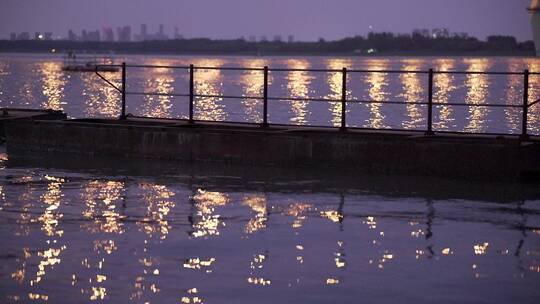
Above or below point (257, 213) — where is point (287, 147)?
above

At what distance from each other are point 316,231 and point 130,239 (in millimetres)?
2211

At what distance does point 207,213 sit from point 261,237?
72.5 inches

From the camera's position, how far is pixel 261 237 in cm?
1236

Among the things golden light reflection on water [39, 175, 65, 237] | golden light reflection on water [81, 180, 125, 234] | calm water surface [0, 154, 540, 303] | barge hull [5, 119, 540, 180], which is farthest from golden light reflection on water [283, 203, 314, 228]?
barge hull [5, 119, 540, 180]

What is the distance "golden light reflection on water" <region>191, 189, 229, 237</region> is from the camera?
1270 centimetres

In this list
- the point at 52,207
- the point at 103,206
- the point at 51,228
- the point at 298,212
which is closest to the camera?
the point at 51,228

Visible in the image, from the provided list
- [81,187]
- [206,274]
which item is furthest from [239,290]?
[81,187]

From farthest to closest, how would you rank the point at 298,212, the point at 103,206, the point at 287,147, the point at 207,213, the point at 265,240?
the point at 287,147 → the point at 103,206 → the point at 298,212 → the point at 207,213 → the point at 265,240

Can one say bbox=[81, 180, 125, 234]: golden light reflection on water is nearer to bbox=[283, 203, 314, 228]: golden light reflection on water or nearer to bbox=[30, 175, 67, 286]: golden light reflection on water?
bbox=[30, 175, 67, 286]: golden light reflection on water

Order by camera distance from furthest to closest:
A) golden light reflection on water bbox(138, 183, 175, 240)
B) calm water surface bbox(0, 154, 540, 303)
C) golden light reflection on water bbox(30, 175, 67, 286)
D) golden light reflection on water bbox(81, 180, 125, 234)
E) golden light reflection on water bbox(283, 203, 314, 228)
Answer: golden light reflection on water bbox(283, 203, 314, 228) → golden light reflection on water bbox(81, 180, 125, 234) → golden light reflection on water bbox(138, 183, 175, 240) → golden light reflection on water bbox(30, 175, 67, 286) → calm water surface bbox(0, 154, 540, 303)

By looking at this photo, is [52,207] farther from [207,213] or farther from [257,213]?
[257,213]

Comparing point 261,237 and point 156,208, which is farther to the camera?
point 156,208

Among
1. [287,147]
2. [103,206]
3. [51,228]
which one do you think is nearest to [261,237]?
[51,228]

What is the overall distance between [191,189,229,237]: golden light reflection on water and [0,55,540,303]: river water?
0.03 m
